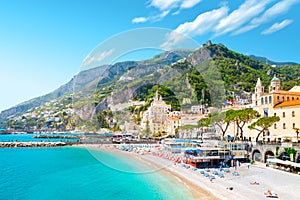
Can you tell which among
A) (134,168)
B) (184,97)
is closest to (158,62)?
(184,97)

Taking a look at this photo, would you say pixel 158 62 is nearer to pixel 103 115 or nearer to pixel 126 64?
pixel 126 64

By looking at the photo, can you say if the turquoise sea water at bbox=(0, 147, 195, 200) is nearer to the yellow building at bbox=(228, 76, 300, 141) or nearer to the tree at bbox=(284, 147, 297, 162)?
the tree at bbox=(284, 147, 297, 162)

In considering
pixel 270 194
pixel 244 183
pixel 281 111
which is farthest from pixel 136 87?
pixel 281 111

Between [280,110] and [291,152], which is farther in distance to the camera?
[280,110]

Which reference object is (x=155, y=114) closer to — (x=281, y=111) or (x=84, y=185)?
(x=84, y=185)

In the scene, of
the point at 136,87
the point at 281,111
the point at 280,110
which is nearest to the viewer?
the point at 136,87

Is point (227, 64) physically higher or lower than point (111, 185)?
higher

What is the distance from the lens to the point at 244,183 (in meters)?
15.6

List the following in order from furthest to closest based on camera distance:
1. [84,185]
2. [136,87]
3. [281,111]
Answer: [281,111] → [84,185] → [136,87]

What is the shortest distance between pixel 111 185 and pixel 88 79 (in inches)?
282

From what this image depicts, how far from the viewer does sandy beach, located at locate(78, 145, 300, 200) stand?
13508mm

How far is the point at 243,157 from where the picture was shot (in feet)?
73.3

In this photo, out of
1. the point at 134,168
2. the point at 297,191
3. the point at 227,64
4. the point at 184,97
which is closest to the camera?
the point at 297,191

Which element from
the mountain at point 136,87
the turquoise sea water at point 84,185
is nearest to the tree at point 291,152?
the mountain at point 136,87
